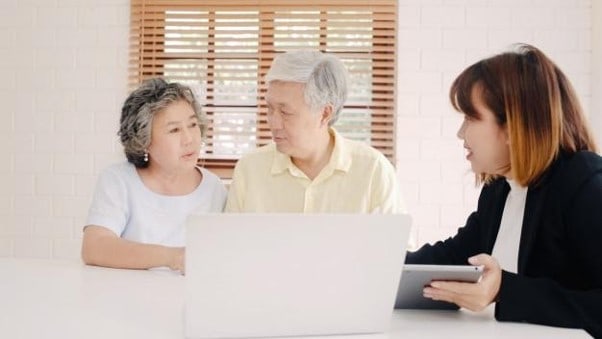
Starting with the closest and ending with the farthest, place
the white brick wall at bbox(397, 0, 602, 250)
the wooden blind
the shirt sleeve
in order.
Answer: the shirt sleeve < the white brick wall at bbox(397, 0, 602, 250) < the wooden blind

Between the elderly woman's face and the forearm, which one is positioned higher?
the elderly woman's face

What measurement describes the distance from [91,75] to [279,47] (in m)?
1.09

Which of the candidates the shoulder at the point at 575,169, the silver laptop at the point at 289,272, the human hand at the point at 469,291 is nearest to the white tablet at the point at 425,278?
the human hand at the point at 469,291

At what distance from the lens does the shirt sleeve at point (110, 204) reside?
2119 mm

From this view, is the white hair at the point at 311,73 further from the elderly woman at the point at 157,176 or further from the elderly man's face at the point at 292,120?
the elderly woman at the point at 157,176

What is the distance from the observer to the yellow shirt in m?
2.29

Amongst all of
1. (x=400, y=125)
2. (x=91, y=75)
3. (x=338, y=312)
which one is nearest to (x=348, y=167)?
(x=338, y=312)

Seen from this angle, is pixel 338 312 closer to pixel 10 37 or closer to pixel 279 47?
pixel 279 47

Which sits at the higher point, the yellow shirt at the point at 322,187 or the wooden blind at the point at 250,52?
the wooden blind at the point at 250,52

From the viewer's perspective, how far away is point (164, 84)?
2.33m

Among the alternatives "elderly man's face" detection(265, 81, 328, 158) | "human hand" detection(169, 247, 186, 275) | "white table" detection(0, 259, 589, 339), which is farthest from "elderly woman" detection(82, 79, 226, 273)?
"white table" detection(0, 259, 589, 339)

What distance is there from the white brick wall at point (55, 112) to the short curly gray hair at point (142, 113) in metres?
1.73

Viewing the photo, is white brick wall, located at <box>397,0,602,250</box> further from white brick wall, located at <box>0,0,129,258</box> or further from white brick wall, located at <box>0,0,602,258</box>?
white brick wall, located at <box>0,0,129,258</box>

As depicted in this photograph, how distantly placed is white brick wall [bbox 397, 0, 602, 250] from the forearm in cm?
214
